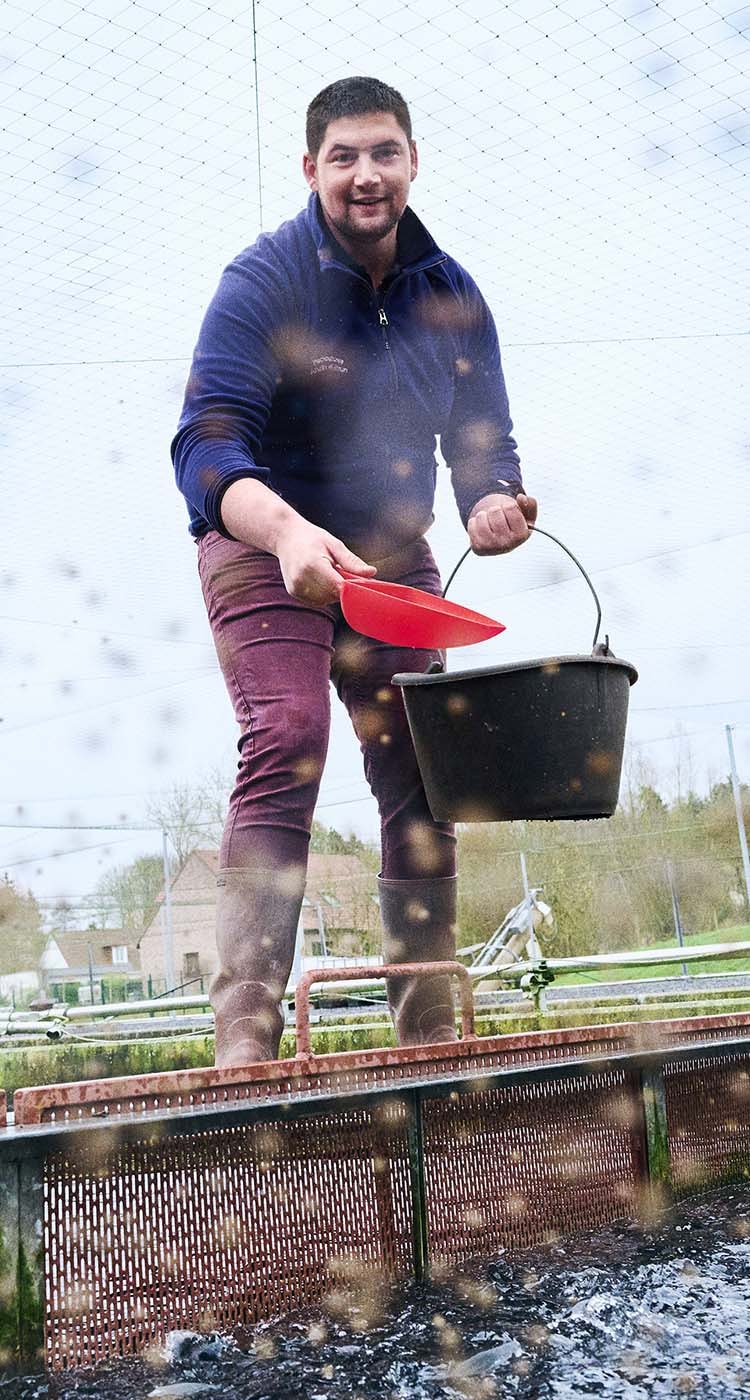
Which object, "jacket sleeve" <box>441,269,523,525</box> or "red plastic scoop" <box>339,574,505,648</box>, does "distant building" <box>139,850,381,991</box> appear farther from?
"red plastic scoop" <box>339,574,505,648</box>

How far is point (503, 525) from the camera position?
1868 millimetres

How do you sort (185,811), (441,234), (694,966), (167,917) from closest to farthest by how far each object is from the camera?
1. (441,234)
2. (694,966)
3. (167,917)
4. (185,811)

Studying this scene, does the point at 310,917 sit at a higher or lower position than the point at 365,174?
lower

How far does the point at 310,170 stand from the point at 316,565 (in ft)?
3.19

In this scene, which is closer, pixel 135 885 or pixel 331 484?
pixel 331 484

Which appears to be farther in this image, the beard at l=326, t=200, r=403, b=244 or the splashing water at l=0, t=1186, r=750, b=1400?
the beard at l=326, t=200, r=403, b=244

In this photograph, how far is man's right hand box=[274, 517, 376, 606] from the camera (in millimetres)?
1365

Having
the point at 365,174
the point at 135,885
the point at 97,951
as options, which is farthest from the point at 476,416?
the point at 97,951

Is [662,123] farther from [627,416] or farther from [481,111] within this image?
[627,416]

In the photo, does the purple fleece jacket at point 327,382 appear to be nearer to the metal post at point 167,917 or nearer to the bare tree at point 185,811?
the metal post at point 167,917

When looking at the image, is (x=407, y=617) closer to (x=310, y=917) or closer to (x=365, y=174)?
(x=365, y=174)

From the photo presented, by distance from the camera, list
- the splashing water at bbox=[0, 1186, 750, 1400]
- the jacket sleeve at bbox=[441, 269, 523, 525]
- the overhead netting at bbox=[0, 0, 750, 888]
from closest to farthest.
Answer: the splashing water at bbox=[0, 1186, 750, 1400] → the jacket sleeve at bbox=[441, 269, 523, 525] → the overhead netting at bbox=[0, 0, 750, 888]

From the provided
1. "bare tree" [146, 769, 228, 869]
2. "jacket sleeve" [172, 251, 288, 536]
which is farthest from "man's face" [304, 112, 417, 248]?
"bare tree" [146, 769, 228, 869]

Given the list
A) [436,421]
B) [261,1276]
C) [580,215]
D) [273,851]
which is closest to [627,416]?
[580,215]
